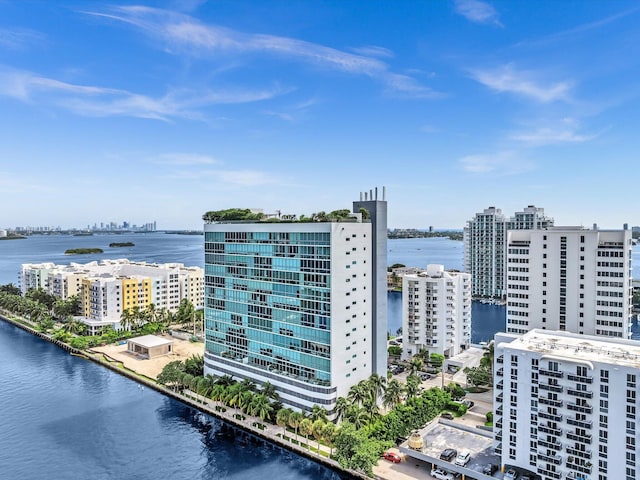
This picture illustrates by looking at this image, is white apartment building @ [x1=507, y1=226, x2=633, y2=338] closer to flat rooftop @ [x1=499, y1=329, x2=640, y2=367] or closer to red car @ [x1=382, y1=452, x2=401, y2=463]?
flat rooftop @ [x1=499, y1=329, x2=640, y2=367]

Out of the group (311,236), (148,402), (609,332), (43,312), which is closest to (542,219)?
(609,332)


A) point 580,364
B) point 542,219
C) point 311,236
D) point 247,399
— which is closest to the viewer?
point 580,364

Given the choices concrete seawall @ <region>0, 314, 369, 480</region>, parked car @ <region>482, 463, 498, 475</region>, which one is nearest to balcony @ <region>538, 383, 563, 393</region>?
parked car @ <region>482, 463, 498, 475</region>

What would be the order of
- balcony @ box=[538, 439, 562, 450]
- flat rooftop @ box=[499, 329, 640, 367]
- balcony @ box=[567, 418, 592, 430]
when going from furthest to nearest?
balcony @ box=[538, 439, 562, 450], flat rooftop @ box=[499, 329, 640, 367], balcony @ box=[567, 418, 592, 430]

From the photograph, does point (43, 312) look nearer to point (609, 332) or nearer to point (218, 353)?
point (218, 353)

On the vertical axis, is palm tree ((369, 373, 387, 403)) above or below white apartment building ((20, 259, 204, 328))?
below

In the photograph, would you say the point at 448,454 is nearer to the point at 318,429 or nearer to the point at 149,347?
the point at 318,429

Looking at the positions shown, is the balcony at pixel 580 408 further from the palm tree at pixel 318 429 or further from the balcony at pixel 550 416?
the palm tree at pixel 318 429
